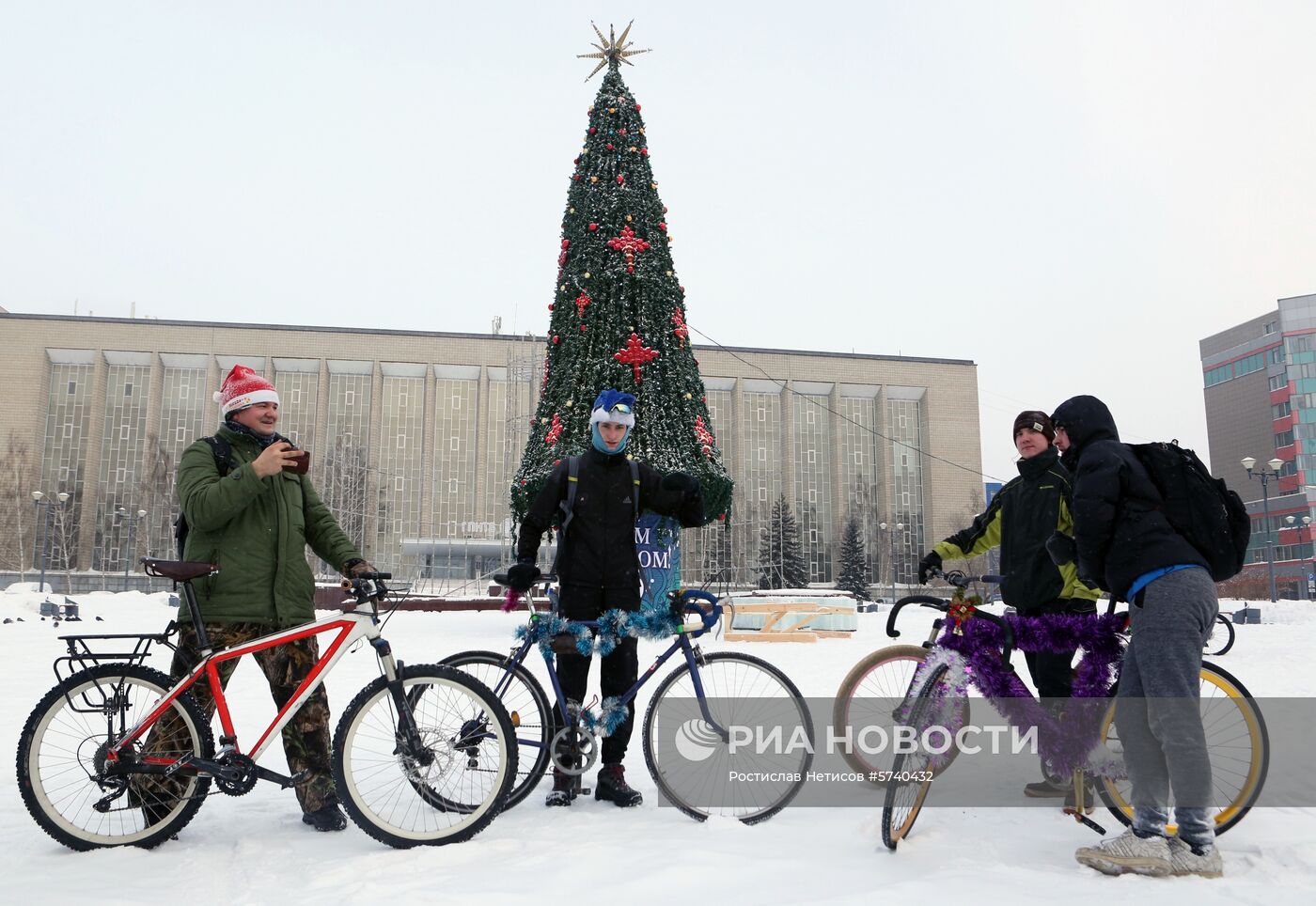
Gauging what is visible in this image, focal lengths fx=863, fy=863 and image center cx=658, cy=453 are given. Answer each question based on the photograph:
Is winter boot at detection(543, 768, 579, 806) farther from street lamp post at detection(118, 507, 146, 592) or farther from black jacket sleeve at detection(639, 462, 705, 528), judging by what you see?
street lamp post at detection(118, 507, 146, 592)

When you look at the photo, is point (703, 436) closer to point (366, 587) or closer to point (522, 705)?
point (522, 705)

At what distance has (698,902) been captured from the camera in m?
2.77

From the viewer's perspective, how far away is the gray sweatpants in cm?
298

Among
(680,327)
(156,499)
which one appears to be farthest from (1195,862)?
(156,499)

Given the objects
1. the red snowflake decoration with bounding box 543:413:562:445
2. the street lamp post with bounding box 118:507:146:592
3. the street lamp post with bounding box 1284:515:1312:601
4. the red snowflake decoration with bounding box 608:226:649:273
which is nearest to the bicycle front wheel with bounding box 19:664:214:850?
the red snowflake decoration with bounding box 543:413:562:445

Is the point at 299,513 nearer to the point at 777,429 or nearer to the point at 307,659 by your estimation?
the point at 307,659

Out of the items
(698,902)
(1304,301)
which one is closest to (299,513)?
(698,902)

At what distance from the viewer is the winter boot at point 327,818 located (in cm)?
364

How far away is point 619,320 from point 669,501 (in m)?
9.64

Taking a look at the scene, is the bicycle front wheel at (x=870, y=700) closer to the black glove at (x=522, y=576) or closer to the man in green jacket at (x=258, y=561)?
the black glove at (x=522, y=576)

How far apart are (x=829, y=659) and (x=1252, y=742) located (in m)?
7.70

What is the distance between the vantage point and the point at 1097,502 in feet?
10.4

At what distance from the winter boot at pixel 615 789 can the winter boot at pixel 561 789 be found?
0.13m

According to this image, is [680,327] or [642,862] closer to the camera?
[642,862]
